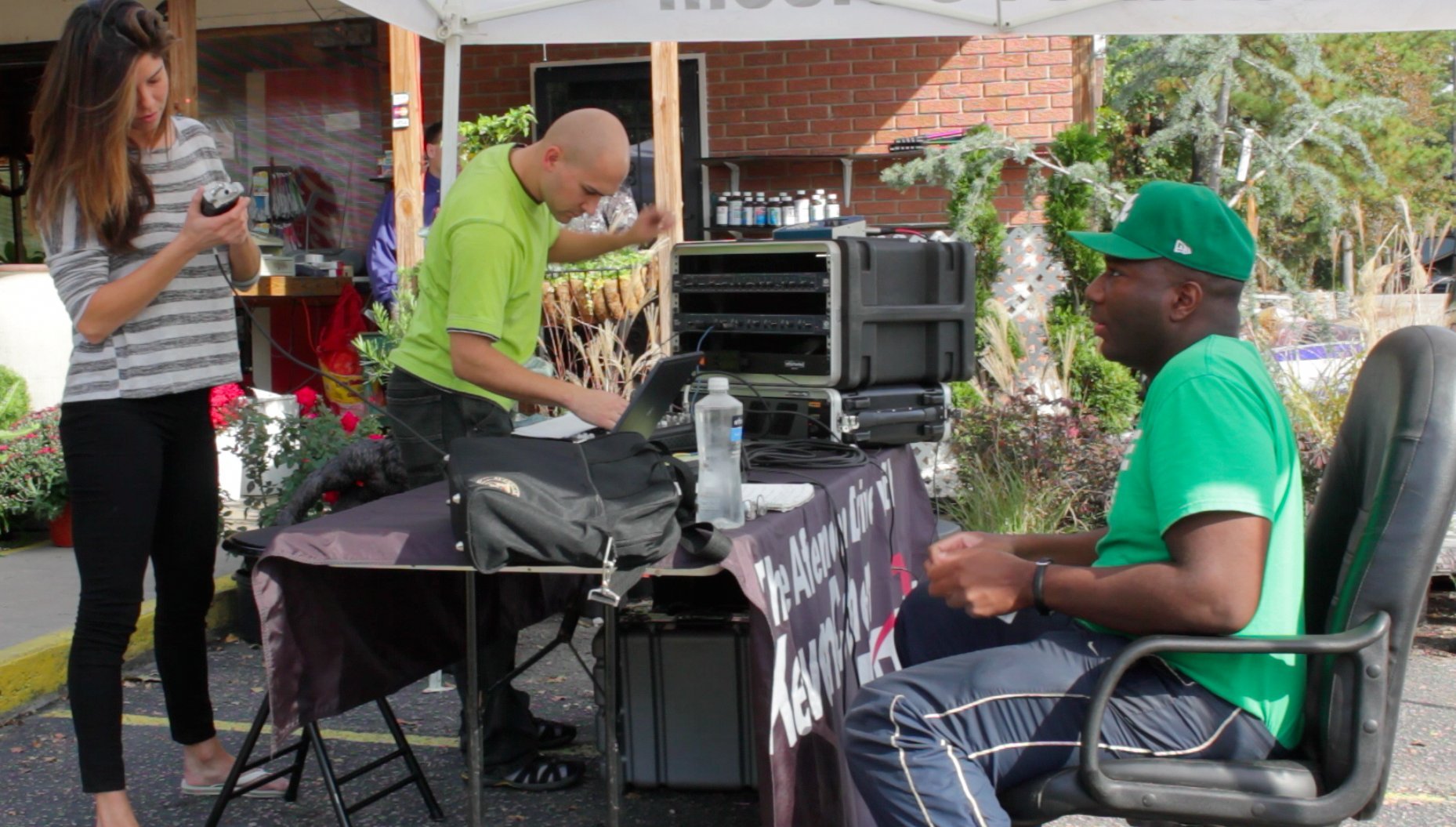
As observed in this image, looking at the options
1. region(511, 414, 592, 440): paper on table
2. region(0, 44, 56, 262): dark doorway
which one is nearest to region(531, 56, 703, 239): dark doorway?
region(0, 44, 56, 262): dark doorway

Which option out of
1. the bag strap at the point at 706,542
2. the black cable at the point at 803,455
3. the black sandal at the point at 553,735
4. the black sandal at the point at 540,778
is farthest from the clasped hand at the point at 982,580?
the black sandal at the point at 553,735

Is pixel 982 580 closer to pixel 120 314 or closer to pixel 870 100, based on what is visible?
pixel 120 314

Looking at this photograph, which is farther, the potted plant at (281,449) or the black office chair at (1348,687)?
the potted plant at (281,449)

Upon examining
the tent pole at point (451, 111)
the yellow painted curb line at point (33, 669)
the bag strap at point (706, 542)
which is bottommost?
the yellow painted curb line at point (33, 669)

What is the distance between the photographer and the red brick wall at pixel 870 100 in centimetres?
1002

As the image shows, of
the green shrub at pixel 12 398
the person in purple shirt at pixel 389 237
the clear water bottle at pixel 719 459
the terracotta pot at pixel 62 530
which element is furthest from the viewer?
the person in purple shirt at pixel 389 237

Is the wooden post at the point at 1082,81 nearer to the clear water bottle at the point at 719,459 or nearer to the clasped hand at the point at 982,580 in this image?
the clear water bottle at the point at 719,459

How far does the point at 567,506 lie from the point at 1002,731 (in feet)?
2.98

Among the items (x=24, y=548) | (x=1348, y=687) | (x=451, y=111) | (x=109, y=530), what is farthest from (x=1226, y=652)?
(x=24, y=548)

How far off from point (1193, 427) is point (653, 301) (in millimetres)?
6007

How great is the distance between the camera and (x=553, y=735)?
13.8ft

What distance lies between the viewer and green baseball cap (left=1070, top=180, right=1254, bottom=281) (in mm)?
2443

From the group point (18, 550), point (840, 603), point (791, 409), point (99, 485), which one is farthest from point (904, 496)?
point (18, 550)

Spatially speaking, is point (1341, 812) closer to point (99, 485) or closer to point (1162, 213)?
point (1162, 213)
